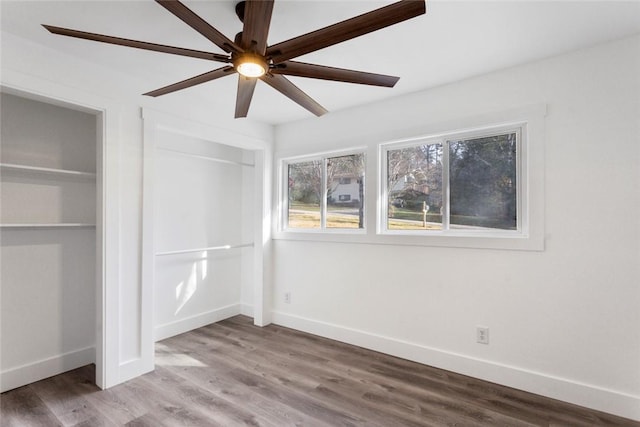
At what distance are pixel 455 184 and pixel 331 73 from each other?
172 cm

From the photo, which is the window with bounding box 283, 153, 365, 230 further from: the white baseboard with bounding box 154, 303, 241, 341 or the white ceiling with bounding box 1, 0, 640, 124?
the white baseboard with bounding box 154, 303, 241, 341

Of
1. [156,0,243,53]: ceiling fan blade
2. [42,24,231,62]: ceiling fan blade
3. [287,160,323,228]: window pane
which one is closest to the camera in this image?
[156,0,243,53]: ceiling fan blade

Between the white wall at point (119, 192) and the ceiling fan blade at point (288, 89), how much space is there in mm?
1450

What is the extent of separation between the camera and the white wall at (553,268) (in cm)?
216

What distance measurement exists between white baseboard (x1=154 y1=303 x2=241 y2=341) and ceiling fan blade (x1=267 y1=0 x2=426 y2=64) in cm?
310

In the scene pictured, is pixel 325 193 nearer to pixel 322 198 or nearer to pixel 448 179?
pixel 322 198

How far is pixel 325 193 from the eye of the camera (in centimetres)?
381

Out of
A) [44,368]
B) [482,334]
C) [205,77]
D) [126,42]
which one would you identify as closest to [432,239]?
[482,334]

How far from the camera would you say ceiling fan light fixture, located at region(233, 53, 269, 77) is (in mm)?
1559

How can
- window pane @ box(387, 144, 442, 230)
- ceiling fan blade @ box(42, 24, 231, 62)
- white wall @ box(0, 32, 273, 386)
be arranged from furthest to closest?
window pane @ box(387, 144, 442, 230) → white wall @ box(0, 32, 273, 386) → ceiling fan blade @ box(42, 24, 231, 62)

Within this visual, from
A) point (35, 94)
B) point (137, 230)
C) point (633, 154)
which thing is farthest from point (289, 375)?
point (633, 154)

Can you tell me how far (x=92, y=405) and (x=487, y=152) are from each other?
3.57 meters

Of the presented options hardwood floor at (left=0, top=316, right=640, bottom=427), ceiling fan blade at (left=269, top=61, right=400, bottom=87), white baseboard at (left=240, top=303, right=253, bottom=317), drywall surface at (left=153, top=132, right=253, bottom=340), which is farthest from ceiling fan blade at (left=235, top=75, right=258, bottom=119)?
white baseboard at (left=240, top=303, right=253, bottom=317)

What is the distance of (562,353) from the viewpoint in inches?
92.4
